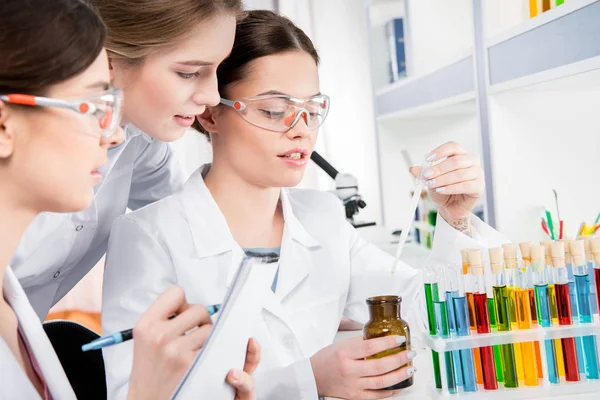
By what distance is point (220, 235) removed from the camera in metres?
1.44

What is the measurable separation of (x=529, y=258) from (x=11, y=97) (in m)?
0.87

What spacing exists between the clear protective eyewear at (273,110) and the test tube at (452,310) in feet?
1.58

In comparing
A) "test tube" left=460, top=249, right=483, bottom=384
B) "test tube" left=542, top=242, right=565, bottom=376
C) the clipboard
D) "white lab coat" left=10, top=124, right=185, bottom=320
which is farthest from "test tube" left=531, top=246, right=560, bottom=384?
"white lab coat" left=10, top=124, right=185, bottom=320

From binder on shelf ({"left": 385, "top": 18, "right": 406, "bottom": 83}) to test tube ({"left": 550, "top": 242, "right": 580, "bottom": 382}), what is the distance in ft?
7.22

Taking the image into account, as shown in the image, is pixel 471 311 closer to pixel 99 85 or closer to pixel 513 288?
pixel 513 288

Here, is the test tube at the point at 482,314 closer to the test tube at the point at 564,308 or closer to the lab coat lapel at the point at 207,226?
the test tube at the point at 564,308

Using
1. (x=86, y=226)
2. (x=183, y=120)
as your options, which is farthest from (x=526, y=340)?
(x=86, y=226)

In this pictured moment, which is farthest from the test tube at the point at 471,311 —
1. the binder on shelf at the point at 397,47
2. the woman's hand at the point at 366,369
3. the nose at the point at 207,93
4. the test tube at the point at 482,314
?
the binder on shelf at the point at 397,47

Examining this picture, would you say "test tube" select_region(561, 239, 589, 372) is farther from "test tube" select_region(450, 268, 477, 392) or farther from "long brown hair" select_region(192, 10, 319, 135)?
"long brown hair" select_region(192, 10, 319, 135)

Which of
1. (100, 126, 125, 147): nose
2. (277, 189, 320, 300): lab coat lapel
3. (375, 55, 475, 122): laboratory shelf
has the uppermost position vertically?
(375, 55, 475, 122): laboratory shelf

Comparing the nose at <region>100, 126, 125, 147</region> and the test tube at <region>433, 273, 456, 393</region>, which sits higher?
the nose at <region>100, 126, 125, 147</region>

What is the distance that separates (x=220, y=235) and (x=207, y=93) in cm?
32

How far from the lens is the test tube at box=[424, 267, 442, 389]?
3.71ft

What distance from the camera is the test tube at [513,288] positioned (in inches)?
43.8
